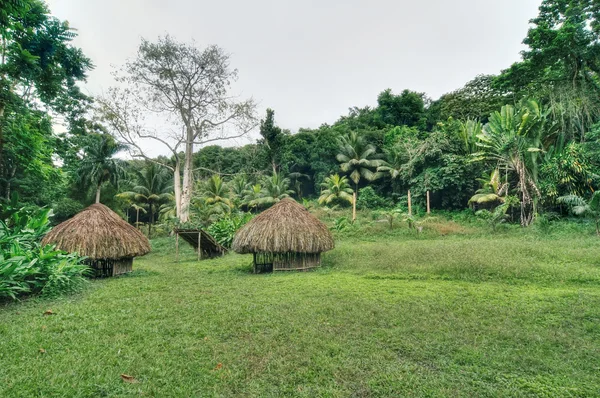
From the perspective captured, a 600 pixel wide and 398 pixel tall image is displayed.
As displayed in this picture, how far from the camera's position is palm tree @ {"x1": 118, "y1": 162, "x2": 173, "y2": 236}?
23.1 meters

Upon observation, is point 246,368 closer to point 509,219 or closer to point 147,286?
point 147,286

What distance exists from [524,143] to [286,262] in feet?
36.5

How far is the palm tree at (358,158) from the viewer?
24.7 metres

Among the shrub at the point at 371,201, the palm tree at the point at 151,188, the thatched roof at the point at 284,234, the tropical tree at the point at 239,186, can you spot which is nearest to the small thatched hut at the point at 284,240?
the thatched roof at the point at 284,234

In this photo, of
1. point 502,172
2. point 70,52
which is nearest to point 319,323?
point 70,52

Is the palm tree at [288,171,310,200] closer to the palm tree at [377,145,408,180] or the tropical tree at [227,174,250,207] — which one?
the tropical tree at [227,174,250,207]

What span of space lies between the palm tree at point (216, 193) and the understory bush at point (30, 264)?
580 inches

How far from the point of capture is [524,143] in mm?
12906

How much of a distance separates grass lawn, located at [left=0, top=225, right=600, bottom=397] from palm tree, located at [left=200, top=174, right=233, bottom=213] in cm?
1546

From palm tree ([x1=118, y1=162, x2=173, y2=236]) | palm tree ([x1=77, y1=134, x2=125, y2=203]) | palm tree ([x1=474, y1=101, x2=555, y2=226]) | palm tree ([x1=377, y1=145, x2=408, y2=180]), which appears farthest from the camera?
palm tree ([x1=118, y1=162, x2=173, y2=236])

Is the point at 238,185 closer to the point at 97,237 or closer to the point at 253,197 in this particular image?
the point at 253,197

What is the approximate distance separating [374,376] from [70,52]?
1271 centimetres

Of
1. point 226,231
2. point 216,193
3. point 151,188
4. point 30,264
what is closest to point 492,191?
point 226,231

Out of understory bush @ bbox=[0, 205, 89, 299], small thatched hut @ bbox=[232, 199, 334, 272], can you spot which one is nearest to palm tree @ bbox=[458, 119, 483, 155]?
small thatched hut @ bbox=[232, 199, 334, 272]
